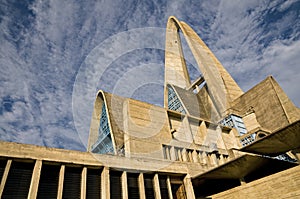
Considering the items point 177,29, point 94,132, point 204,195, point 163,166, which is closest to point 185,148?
point 204,195

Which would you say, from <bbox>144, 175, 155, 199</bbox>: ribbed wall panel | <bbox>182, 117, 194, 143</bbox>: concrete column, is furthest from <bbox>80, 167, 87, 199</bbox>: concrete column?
<bbox>182, 117, 194, 143</bbox>: concrete column

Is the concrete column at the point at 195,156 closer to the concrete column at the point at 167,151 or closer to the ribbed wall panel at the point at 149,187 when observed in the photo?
the concrete column at the point at 167,151

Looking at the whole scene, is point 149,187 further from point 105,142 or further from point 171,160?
point 105,142

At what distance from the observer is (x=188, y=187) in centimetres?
1078

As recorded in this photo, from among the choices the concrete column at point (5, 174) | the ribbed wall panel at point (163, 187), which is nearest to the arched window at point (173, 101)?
the ribbed wall panel at point (163, 187)

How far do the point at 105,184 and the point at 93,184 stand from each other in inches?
20.1

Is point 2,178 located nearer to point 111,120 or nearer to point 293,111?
point 111,120

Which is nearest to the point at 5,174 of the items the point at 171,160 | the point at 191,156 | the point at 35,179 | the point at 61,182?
the point at 35,179

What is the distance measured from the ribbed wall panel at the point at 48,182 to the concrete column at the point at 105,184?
1806mm

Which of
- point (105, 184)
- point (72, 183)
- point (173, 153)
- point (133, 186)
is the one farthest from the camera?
point (173, 153)

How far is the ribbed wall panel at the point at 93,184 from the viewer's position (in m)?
8.36

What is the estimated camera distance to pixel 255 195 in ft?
32.3

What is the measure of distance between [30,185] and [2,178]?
35.8 inches

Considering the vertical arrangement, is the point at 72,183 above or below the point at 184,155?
below
